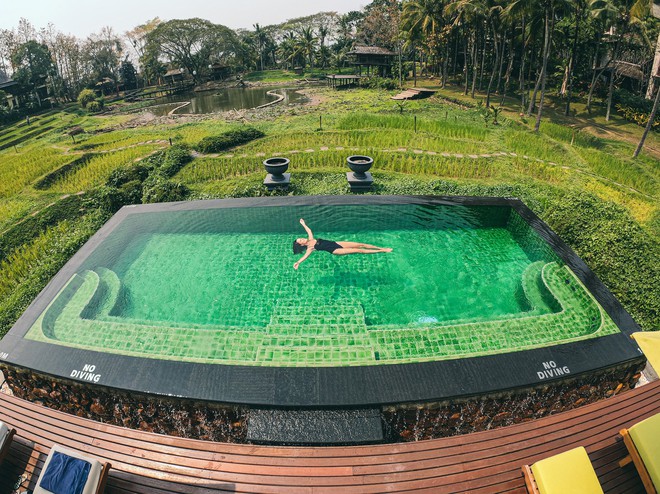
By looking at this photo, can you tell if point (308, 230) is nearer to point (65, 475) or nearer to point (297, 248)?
point (297, 248)

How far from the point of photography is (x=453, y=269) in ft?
26.3

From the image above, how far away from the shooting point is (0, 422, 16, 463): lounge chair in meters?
4.15

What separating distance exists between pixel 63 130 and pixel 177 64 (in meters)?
31.6

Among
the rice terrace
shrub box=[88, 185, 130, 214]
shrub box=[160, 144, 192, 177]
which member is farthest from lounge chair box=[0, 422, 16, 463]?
shrub box=[160, 144, 192, 177]

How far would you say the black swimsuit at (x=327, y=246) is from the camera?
8.56 metres

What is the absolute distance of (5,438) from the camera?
420 centimetres

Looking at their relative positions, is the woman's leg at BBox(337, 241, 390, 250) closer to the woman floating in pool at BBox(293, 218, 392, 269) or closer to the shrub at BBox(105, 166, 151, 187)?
the woman floating in pool at BBox(293, 218, 392, 269)

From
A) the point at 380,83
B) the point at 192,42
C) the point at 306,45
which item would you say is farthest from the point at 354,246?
the point at 192,42

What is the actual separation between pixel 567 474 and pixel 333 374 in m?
2.93

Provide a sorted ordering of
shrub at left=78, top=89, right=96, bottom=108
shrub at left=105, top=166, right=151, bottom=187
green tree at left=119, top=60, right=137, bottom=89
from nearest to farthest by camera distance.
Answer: shrub at left=105, top=166, right=151, bottom=187 → shrub at left=78, top=89, right=96, bottom=108 → green tree at left=119, top=60, right=137, bottom=89

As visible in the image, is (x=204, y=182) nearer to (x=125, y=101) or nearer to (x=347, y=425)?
(x=347, y=425)

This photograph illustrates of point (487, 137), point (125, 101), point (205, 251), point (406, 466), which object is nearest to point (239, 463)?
point (406, 466)

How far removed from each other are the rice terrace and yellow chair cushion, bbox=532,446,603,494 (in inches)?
0.9

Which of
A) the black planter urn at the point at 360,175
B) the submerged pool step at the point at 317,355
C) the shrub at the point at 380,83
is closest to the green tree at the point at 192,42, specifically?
the shrub at the point at 380,83
